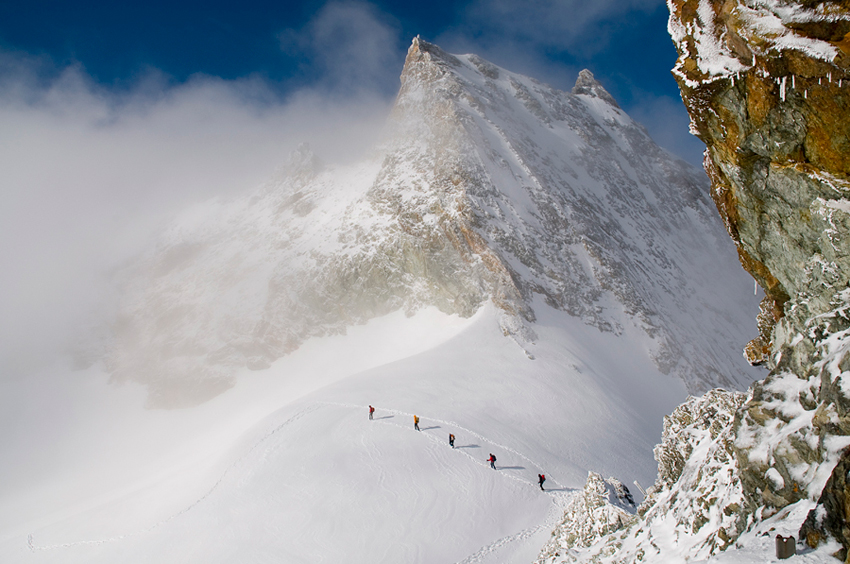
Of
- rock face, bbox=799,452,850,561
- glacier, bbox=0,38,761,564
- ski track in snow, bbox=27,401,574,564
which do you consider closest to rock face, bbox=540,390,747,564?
rock face, bbox=799,452,850,561

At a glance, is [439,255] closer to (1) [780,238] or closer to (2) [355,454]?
(2) [355,454]

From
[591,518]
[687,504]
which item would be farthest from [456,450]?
[687,504]

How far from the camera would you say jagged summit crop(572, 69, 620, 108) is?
115m

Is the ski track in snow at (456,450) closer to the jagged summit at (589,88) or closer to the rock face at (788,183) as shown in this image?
the rock face at (788,183)

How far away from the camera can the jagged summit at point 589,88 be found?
115050 millimetres

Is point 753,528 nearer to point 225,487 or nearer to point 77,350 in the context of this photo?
point 225,487

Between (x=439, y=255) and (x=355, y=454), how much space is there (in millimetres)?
32624

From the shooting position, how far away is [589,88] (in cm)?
11625

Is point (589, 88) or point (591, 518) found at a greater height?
point (589, 88)

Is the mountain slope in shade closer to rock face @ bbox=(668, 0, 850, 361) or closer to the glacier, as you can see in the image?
the glacier

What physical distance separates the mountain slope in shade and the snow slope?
370cm

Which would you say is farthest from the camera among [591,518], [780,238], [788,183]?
[591,518]

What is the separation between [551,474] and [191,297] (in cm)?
5737

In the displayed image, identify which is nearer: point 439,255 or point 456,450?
point 456,450
